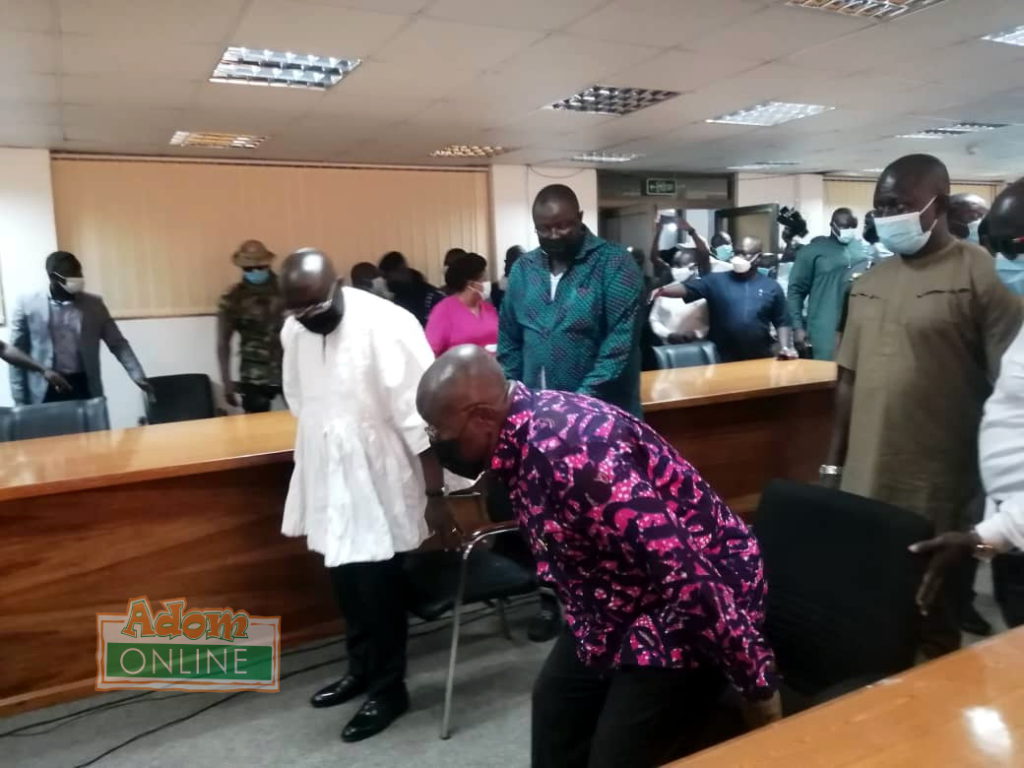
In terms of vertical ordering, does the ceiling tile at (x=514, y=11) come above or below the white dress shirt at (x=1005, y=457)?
above

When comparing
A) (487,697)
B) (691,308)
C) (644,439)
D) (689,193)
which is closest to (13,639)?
(487,697)

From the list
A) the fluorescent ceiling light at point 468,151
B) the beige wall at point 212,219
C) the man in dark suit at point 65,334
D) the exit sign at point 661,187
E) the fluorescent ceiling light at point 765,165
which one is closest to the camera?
the man in dark suit at point 65,334

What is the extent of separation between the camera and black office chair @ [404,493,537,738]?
211 cm

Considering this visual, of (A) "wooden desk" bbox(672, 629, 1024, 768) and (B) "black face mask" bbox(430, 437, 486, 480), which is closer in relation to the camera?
(A) "wooden desk" bbox(672, 629, 1024, 768)

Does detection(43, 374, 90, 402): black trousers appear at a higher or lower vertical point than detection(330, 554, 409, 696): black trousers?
higher

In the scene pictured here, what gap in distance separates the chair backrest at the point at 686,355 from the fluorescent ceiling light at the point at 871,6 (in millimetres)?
1746

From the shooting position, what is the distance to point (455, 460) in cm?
132

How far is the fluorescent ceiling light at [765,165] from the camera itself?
28.9 feet

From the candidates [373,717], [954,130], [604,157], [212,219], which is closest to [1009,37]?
[954,130]

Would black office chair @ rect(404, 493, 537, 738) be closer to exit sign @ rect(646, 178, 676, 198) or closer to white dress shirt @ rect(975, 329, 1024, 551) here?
white dress shirt @ rect(975, 329, 1024, 551)

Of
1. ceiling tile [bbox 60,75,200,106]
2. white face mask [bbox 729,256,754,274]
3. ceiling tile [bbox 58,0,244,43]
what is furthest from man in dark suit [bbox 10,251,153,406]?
white face mask [bbox 729,256,754,274]

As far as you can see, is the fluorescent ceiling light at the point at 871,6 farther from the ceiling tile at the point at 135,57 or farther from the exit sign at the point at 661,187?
the exit sign at the point at 661,187

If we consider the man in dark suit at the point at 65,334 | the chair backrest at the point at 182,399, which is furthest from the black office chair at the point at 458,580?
the chair backrest at the point at 182,399

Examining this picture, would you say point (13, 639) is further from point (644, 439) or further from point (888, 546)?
point (888, 546)
